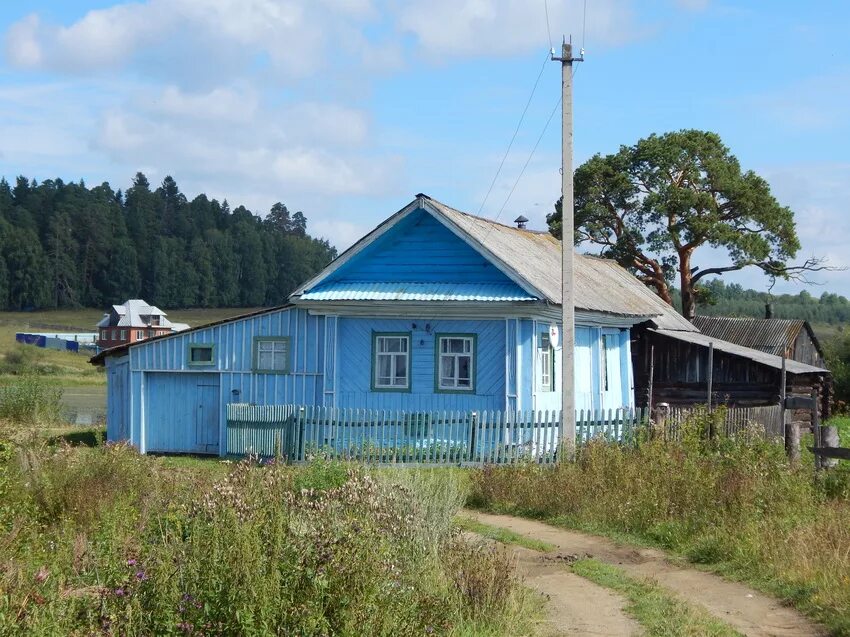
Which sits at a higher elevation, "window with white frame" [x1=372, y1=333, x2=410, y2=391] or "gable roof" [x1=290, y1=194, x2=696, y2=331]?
"gable roof" [x1=290, y1=194, x2=696, y2=331]

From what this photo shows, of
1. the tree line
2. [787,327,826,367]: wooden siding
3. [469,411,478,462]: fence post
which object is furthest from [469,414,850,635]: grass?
the tree line

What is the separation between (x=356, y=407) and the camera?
A: 22.1 meters

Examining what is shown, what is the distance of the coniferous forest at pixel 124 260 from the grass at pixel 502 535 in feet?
349

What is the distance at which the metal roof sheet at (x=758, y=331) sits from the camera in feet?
127

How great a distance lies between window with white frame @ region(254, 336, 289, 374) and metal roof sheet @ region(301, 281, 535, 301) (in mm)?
1455

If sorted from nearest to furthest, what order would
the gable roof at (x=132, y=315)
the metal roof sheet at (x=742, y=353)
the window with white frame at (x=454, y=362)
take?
the window with white frame at (x=454, y=362) → the metal roof sheet at (x=742, y=353) → the gable roof at (x=132, y=315)

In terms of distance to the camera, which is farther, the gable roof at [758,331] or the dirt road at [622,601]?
the gable roof at [758,331]

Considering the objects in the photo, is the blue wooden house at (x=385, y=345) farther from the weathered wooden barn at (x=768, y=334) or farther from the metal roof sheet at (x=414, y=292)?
the weathered wooden barn at (x=768, y=334)

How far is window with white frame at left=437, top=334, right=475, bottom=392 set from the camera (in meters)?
21.6

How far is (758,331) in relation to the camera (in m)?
39.7

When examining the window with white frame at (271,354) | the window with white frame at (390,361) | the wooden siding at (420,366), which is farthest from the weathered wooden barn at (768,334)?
the window with white frame at (271,354)

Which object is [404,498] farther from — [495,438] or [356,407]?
[356,407]

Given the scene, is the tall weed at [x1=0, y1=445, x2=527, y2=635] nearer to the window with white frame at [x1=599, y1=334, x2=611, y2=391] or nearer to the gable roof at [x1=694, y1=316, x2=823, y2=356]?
the window with white frame at [x1=599, y1=334, x2=611, y2=391]

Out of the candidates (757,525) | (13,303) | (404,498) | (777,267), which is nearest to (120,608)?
(404,498)
